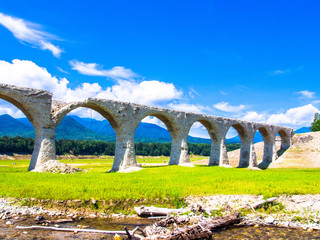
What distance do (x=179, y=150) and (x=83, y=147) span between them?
126 feet

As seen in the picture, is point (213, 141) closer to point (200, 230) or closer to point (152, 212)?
point (152, 212)

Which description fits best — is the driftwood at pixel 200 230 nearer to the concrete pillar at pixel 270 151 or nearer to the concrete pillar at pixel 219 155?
the concrete pillar at pixel 219 155

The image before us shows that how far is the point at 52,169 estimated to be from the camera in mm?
16312

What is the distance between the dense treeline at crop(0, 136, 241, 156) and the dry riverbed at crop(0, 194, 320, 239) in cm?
4721

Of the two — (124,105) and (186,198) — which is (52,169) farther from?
(186,198)

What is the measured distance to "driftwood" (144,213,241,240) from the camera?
245 inches

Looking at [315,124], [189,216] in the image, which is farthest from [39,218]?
[315,124]

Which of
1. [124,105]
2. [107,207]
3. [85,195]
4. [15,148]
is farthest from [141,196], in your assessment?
[15,148]

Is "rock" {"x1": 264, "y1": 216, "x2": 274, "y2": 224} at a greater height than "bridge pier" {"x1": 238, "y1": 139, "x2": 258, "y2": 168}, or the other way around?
"bridge pier" {"x1": 238, "y1": 139, "x2": 258, "y2": 168}

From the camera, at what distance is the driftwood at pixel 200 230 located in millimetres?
6215

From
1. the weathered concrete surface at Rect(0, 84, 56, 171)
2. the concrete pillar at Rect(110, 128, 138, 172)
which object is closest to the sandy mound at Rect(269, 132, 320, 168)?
the concrete pillar at Rect(110, 128, 138, 172)

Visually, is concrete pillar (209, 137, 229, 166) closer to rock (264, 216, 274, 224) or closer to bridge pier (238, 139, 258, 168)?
bridge pier (238, 139, 258, 168)

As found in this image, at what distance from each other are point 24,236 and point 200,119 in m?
22.9

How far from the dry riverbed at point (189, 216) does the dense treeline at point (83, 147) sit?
4721cm
